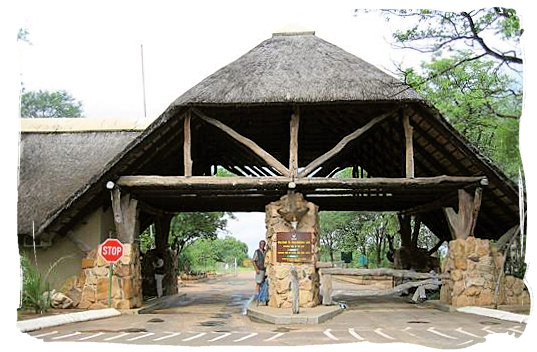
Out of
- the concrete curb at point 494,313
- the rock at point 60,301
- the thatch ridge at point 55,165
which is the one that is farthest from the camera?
the thatch ridge at point 55,165

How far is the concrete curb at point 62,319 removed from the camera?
6723 millimetres

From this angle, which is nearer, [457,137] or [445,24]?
[445,24]

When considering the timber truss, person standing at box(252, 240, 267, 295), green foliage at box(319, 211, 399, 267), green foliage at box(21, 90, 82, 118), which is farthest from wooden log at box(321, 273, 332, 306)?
green foliage at box(21, 90, 82, 118)

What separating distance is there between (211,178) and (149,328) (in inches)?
121

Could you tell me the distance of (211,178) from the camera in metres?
10.0

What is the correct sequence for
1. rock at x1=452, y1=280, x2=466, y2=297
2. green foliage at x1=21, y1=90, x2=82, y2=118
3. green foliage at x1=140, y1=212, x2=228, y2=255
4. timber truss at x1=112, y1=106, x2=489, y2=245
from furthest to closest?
green foliage at x1=140, y1=212, x2=228, y2=255 → green foliage at x1=21, y1=90, x2=82, y2=118 → rock at x1=452, y1=280, x2=466, y2=297 → timber truss at x1=112, y1=106, x2=489, y2=245

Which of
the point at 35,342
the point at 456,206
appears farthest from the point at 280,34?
the point at 35,342

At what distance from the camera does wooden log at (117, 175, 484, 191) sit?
9.91 metres

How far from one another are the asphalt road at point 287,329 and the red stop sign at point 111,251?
1.02 metres

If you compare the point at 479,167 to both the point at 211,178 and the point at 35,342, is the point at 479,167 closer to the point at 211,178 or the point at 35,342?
the point at 211,178

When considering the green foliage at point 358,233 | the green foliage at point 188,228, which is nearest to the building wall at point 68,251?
the green foliage at point 188,228

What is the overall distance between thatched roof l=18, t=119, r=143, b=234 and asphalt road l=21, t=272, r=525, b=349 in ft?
9.33

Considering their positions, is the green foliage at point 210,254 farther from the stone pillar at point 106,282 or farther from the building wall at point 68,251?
the stone pillar at point 106,282

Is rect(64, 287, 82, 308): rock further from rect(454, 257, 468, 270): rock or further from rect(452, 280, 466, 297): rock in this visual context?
rect(454, 257, 468, 270): rock
